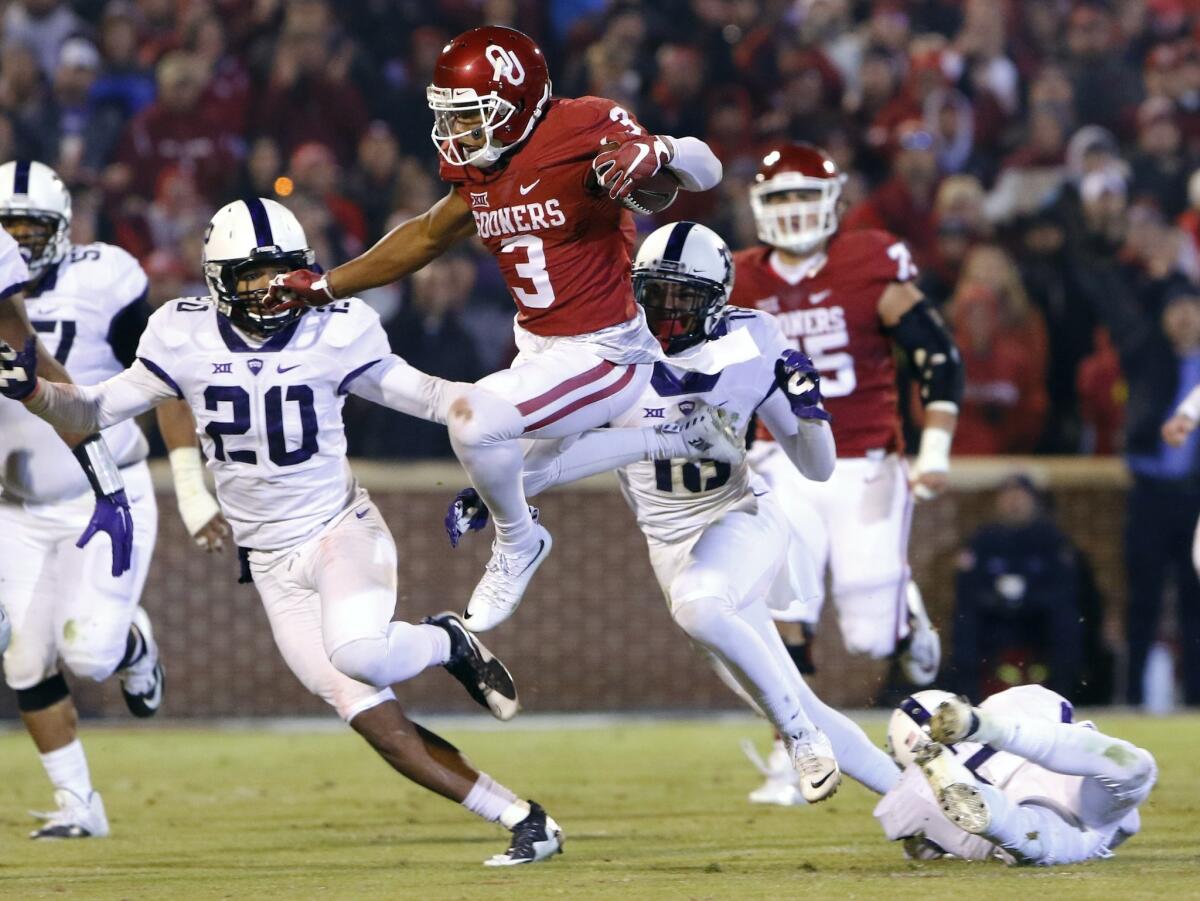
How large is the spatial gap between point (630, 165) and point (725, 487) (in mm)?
1408

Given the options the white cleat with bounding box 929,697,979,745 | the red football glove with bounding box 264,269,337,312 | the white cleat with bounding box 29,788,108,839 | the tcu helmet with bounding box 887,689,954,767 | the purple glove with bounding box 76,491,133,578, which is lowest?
the white cleat with bounding box 29,788,108,839

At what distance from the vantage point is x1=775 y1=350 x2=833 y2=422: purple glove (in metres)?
6.20

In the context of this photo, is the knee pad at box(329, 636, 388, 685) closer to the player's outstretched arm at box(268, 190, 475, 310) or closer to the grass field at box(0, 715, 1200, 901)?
the grass field at box(0, 715, 1200, 901)

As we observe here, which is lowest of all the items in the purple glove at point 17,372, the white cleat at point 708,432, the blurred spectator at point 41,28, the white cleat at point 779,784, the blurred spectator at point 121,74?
the white cleat at point 779,784

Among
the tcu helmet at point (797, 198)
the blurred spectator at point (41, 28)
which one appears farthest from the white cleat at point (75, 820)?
the blurred spectator at point (41, 28)

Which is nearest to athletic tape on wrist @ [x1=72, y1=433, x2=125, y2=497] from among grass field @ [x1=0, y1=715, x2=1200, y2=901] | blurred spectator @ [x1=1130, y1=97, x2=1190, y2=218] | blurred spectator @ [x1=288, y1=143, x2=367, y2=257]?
grass field @ [x1=0, y1=715, x2=1200, y2=901]

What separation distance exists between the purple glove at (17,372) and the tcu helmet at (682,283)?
1.90m

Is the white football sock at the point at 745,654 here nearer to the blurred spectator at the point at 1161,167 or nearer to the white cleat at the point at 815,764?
the white cleat at the point at 815,764

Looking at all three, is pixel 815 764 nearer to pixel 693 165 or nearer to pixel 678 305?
pixel 678 305

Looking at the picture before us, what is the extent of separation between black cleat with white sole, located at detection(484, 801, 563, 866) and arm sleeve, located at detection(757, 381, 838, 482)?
1385mm

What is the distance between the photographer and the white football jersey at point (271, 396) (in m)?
6.50

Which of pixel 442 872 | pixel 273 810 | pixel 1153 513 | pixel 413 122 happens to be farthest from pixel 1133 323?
pixel 442 872

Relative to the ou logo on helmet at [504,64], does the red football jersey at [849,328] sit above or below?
below

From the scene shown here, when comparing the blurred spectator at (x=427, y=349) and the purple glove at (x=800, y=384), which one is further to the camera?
the blurred spectator at (x=427, y=349)
